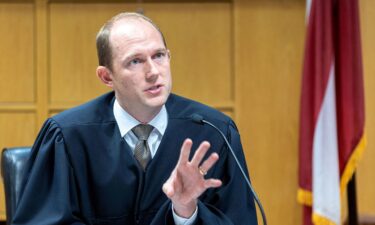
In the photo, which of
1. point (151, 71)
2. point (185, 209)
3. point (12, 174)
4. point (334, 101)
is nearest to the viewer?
point (185, 209)

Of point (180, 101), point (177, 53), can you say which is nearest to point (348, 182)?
point (177, 53)

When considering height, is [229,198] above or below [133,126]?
below

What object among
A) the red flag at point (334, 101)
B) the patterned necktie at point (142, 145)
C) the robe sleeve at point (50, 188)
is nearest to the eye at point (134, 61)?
the patterned necktie at point (142, 145)

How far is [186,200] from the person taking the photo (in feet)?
6.34

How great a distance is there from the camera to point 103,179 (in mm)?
2188

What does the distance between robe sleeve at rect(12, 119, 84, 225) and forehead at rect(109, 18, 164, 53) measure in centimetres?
36

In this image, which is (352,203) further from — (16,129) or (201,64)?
(16,129)

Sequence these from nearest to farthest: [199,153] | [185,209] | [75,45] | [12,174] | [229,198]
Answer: [199,153]
[185,209]
[229,198]
[12,174]
[75,45]

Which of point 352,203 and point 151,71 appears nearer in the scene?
point 151,71

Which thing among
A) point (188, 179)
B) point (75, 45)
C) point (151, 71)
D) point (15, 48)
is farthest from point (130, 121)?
point (15, 48)

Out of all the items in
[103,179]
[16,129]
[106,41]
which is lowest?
[16,129]

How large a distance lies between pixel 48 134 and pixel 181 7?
8.43ft

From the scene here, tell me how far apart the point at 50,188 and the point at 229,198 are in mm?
600

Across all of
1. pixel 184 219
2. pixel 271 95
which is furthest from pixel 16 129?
pixel 184 219
